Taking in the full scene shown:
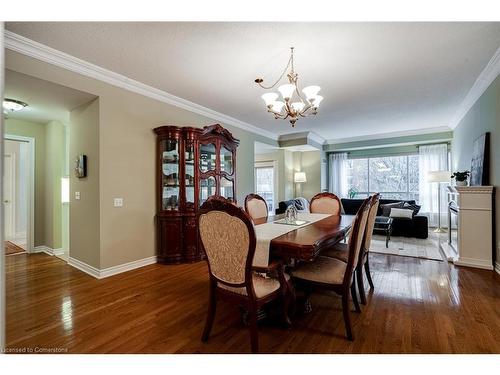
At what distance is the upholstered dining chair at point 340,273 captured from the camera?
1758 mm

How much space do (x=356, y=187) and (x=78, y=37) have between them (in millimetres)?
7424

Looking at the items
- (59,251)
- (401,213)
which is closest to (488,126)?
(401,213)

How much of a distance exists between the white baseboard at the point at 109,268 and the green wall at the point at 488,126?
14.9 feet

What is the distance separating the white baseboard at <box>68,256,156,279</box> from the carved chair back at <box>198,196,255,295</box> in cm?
202

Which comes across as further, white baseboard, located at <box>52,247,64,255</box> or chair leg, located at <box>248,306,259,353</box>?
white baseboard, located at <box>52,247,64,255</box>

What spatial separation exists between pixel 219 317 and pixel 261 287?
0.68 meters

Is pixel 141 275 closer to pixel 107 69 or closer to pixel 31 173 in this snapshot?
pixel 107 69

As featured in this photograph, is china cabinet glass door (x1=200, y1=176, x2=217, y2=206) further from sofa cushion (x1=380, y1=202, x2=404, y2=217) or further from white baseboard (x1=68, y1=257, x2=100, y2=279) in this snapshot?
sofa cushion (x1=380, y1=202, x2=404, y2=217)

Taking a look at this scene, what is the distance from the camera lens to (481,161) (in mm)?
3445

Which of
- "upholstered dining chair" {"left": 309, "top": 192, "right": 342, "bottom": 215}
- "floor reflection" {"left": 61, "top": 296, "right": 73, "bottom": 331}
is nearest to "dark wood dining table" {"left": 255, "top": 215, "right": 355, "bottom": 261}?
"upholstered dining chair" {"left": 309, "top": 192, "right": 342, "bottom": 215}

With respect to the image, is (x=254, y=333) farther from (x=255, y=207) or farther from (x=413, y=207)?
(x=413, y=207)

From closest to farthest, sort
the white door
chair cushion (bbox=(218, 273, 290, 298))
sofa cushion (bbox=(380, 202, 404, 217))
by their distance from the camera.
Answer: chair cushion (bbox=(218, 273, 290, 298)), the white door, sofa cushion (bbox=(380, 202, 404, 217))

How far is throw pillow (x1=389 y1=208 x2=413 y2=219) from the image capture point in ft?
16.7

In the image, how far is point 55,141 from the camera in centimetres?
406
